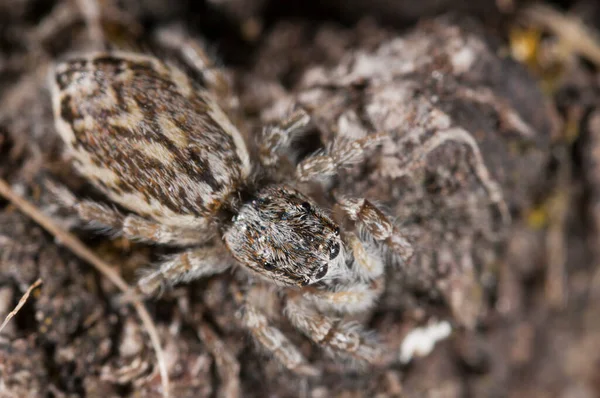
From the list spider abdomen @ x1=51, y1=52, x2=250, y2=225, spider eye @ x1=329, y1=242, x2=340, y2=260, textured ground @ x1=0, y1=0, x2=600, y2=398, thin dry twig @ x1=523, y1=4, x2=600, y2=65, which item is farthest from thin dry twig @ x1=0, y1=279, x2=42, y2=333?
thin dry twig @ x1=523, y1=4, x2=600, y2=65

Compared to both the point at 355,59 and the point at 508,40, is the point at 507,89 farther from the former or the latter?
the point at 355,59

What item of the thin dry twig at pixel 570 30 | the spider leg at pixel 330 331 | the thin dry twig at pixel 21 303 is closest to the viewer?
the thin dry twig at pixel 21 303

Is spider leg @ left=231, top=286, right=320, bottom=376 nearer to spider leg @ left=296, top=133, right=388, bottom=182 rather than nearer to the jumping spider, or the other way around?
the jumping spider

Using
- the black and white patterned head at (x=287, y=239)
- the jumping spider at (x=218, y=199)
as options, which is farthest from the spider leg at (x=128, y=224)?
the black and white patterned head at (x=287, y=239)

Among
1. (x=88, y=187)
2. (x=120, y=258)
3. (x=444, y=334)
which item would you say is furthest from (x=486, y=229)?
(x=88, y=187)

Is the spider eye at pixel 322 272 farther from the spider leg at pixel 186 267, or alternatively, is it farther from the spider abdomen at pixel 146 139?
the spider abdomen at pixel 146 139

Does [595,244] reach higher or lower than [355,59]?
lower

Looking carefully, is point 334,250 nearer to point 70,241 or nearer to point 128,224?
point 128,224
